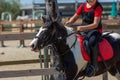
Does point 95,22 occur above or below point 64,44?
above

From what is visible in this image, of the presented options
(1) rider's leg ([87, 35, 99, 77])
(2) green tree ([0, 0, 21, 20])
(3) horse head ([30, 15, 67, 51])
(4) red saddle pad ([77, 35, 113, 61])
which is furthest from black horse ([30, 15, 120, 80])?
(2) green tree ([0, 0, 21, 20])

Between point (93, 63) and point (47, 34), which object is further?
point (93, 63)

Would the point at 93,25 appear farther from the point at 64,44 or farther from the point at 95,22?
the point at 64,44

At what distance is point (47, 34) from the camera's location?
20.2 ft


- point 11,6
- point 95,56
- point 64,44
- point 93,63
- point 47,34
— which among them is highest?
point 47,34

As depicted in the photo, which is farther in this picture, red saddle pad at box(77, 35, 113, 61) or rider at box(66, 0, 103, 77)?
red saddle pad at box(77, 35, 113, 61)

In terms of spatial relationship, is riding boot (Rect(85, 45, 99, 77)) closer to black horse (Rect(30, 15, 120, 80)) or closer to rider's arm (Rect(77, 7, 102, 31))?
black horse (Rect(30, 15, 120, 80))

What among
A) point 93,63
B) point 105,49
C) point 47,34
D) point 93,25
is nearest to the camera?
point 47,34

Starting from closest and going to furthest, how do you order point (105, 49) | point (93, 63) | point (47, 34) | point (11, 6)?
point (47, 34)
point (93, 63)
point (105, 49)
point (11, 6)

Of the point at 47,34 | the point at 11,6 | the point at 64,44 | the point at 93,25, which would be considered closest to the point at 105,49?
the point at 93,25

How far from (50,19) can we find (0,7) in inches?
2718

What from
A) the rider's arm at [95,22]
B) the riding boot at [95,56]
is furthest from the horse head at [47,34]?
the riding boot at [95,56]

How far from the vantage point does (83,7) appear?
6844 mm

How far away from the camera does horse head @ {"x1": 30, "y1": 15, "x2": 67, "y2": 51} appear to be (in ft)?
19.9
